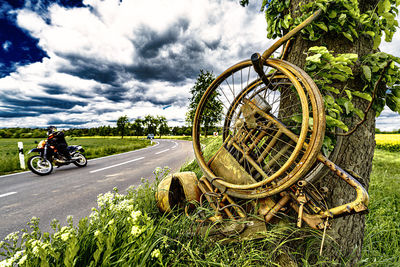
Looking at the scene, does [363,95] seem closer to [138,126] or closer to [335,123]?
[335,123]

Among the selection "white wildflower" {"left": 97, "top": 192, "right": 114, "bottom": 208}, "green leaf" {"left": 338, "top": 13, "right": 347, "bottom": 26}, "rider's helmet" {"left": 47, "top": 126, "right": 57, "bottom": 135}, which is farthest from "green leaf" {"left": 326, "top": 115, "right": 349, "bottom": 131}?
"rider's helmet" {"left": 47, "top": 126, "right": 57, "bottom": 135}

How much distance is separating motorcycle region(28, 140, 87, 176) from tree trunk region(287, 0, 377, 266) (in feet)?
25.5

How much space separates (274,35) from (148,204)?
248cm

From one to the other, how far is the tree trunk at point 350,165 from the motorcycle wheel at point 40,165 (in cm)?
777

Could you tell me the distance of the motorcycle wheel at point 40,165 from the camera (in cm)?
556

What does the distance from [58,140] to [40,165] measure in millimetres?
1220

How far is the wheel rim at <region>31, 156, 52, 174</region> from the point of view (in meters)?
5.75

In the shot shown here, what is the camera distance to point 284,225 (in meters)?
1.28

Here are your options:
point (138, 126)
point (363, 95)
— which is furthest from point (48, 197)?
point (138, 126)

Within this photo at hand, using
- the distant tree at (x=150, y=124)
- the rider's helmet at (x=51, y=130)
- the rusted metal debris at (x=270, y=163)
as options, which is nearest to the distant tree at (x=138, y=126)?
the distant tree at (x=150, y=124)

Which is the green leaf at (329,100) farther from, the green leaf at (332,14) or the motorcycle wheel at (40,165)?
the motorcycle wheel at (40,165)


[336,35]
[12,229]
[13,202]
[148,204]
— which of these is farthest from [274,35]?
[13,202]

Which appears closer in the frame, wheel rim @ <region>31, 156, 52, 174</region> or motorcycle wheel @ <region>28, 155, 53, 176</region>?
motorcycle wheel @ <region>28, 155, 53, 176</region>

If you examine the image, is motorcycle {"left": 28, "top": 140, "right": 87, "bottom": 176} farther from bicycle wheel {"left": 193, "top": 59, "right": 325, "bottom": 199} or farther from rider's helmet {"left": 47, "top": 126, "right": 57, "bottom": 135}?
bicycle wheel {"left": 193, "top": 59, "right": 325, "bottom": 199}
